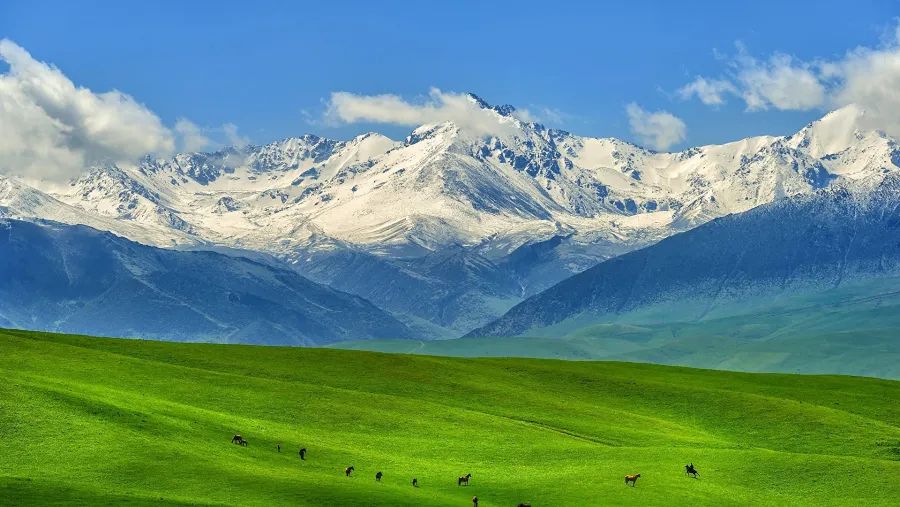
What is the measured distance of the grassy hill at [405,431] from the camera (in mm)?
84688

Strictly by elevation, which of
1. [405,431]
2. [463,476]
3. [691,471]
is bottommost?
[463,476]

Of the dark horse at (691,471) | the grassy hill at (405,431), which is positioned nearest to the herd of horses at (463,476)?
the dark horse at (691,471)

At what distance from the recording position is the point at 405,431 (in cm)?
11344

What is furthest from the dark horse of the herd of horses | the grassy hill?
the grassy hill

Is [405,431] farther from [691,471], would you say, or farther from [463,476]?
[691,471]

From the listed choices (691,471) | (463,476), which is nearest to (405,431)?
(463,476)

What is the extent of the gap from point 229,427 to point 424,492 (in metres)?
21.8

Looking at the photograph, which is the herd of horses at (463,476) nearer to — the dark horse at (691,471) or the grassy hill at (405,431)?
the dark horse at (691,471)

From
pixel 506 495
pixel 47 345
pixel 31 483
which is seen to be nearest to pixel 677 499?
pixel 506 495

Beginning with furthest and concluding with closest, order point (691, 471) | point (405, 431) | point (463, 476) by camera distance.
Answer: point (405, 431) → point (691, 471) → point (463, 476)

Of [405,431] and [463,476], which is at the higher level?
[405,431]

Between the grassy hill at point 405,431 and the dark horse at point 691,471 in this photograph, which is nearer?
the grassy hill at point 405,431

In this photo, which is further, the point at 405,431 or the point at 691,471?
the point at 405,431

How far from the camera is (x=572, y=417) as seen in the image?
128000 mm
